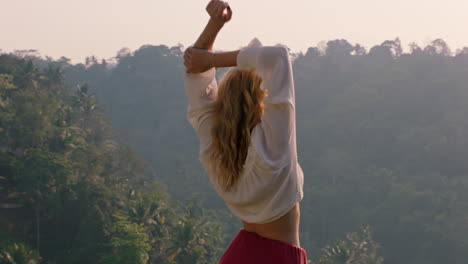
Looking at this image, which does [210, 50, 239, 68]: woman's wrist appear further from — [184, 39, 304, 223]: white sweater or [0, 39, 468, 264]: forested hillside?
[0, 39, 468, 264]: forested hillside

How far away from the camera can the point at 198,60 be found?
1722 mm

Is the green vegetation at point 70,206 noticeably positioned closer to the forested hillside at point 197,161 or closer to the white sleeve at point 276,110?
the forested hillside at point 197,161

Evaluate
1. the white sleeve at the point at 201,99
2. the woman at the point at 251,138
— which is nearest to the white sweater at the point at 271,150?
the woman at the point at 251,138

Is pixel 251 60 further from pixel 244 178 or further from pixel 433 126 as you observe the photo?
pixel 433 126

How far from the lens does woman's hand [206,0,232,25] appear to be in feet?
5.33

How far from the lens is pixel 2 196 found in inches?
1183

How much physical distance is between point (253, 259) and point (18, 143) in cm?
3161

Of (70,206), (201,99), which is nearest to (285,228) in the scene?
(201,99)

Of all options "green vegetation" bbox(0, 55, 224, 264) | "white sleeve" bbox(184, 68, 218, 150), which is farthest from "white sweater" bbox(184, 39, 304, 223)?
"green vegetation" bbox(0, 55, 224, 264)

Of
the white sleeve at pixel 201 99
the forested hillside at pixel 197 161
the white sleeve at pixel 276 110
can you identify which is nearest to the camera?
the white sleeve at pixel 276 110

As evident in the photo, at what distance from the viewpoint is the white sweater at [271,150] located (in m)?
1.51

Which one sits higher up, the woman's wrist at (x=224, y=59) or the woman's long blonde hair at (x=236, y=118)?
the woman's wrist at (x=224, y=59)

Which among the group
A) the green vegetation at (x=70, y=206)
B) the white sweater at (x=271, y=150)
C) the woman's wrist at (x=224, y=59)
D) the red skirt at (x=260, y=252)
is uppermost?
the woman's wrist at (x=224, y=59)

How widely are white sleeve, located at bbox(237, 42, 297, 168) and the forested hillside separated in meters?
24.8
